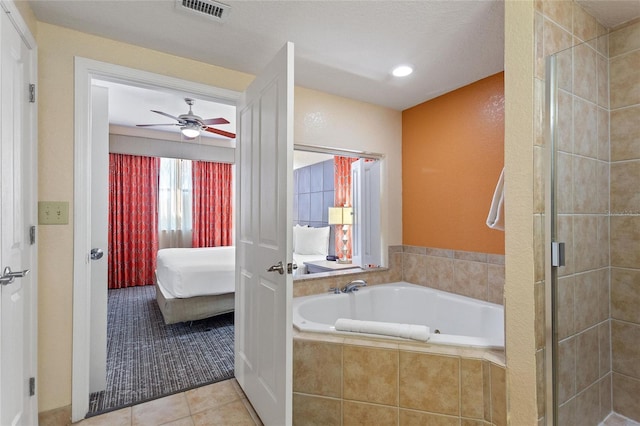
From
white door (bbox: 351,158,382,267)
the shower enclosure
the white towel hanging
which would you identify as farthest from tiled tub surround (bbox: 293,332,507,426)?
white door (bbox: 351,158,382,267)

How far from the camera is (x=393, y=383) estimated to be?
163 centimetres

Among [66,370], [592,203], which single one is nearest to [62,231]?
[66,370]

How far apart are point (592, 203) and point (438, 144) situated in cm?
149

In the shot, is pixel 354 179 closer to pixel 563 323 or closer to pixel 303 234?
pixel 303 234

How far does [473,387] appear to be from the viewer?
1526 mm

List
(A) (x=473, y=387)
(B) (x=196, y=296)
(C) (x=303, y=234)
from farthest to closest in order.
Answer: (C) (x=303, y=234) < (B) (x=196, y=296) < (A) (x=473, y=387)

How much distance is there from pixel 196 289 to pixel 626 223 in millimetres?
3303

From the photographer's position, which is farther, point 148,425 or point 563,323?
point 148,425

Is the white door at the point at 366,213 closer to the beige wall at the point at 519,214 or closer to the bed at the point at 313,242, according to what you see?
the bed at the point at 313,242

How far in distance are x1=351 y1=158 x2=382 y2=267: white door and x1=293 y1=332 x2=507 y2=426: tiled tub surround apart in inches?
59.6

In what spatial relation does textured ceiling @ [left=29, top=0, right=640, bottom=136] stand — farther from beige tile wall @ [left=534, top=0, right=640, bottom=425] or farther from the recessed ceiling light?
beige tile wall @ [left=534, top=0, right=640, bottom=425]

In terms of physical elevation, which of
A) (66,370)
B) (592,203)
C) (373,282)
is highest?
(592,203)

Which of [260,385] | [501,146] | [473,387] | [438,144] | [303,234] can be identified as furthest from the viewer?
[303,234]

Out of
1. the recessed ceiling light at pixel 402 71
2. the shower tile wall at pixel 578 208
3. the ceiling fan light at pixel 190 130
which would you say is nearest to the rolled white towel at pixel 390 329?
the shower tile wall at pixel 578 208
